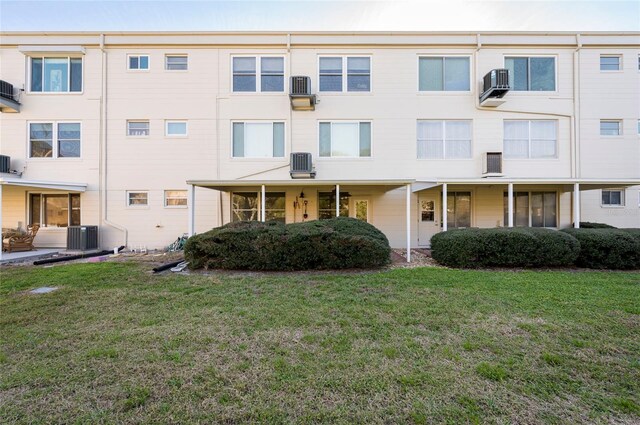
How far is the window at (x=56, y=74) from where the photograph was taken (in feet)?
37.0

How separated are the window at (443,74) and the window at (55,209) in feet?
49.6

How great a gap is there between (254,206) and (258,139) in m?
2.80

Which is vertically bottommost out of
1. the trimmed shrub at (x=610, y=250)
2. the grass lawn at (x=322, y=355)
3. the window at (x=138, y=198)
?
the grass lawn at (x=322, y=355)

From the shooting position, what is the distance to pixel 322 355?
3082mm

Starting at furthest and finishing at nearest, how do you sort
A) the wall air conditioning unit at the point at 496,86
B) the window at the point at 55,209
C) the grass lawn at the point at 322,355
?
the window at the point at 55,209, the wall air conditioning unit at the point at 496,86, the grass lawn at the point at 322,355

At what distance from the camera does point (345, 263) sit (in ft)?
23.7

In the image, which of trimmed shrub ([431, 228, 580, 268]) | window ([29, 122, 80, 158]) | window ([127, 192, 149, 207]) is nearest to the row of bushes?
trimmed shrub ([431, 228, 580, 268])

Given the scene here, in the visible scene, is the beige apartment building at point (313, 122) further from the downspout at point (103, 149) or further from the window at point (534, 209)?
the window at point (534, 209)

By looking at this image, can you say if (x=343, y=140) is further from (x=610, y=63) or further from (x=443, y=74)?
(x=610, y=63)

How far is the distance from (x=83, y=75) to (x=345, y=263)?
1297 centimetres

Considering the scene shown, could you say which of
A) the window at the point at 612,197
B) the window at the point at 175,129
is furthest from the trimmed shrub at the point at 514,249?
the window at the point at 175,129

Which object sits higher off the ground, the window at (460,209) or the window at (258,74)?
the window at (258,74)

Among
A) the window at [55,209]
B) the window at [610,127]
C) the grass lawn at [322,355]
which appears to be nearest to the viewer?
the grass lawn at [322,355]

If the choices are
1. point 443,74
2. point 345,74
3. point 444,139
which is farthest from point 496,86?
point 345,74
